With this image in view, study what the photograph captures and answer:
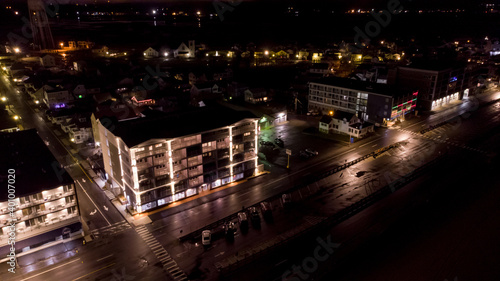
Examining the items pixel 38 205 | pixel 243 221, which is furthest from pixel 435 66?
pixel 38 205

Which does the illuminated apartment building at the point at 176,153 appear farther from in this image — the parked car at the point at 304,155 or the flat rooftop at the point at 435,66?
the flat rooftop at the point at 435,66

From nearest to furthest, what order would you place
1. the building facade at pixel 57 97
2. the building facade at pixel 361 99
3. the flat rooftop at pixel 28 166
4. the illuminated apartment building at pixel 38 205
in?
1. the illuminated apartment building at pixel 38 205
2. the flat rooftop at pixel 28 166
3. the building facade at pixel 361 99
4. the building facade at pixel 57 97

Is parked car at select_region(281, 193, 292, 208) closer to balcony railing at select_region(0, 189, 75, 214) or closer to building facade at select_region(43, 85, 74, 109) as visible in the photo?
balcony railing at select_region(0, 189, 75, 214)

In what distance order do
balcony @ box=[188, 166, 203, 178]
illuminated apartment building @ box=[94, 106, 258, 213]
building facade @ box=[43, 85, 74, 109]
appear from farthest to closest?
building facade @ box=[43, 85, 74, 109] < balcony @ box=[188, 166, 203, 178] < illuminated apartment building @ box=[94, 106, 258, 213]

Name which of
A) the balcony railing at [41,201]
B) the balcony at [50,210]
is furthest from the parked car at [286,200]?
the balcony railing at [41,201]

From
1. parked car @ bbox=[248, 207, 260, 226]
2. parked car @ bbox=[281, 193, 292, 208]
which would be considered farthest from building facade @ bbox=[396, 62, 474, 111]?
parked car @ bbox=[248, 207, 260, 226]

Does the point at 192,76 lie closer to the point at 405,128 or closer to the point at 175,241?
the point at 405,128

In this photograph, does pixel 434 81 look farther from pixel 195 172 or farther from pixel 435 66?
pixel 195 172

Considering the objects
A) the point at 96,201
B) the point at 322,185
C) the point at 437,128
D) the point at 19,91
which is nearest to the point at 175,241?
the point at 96,201
